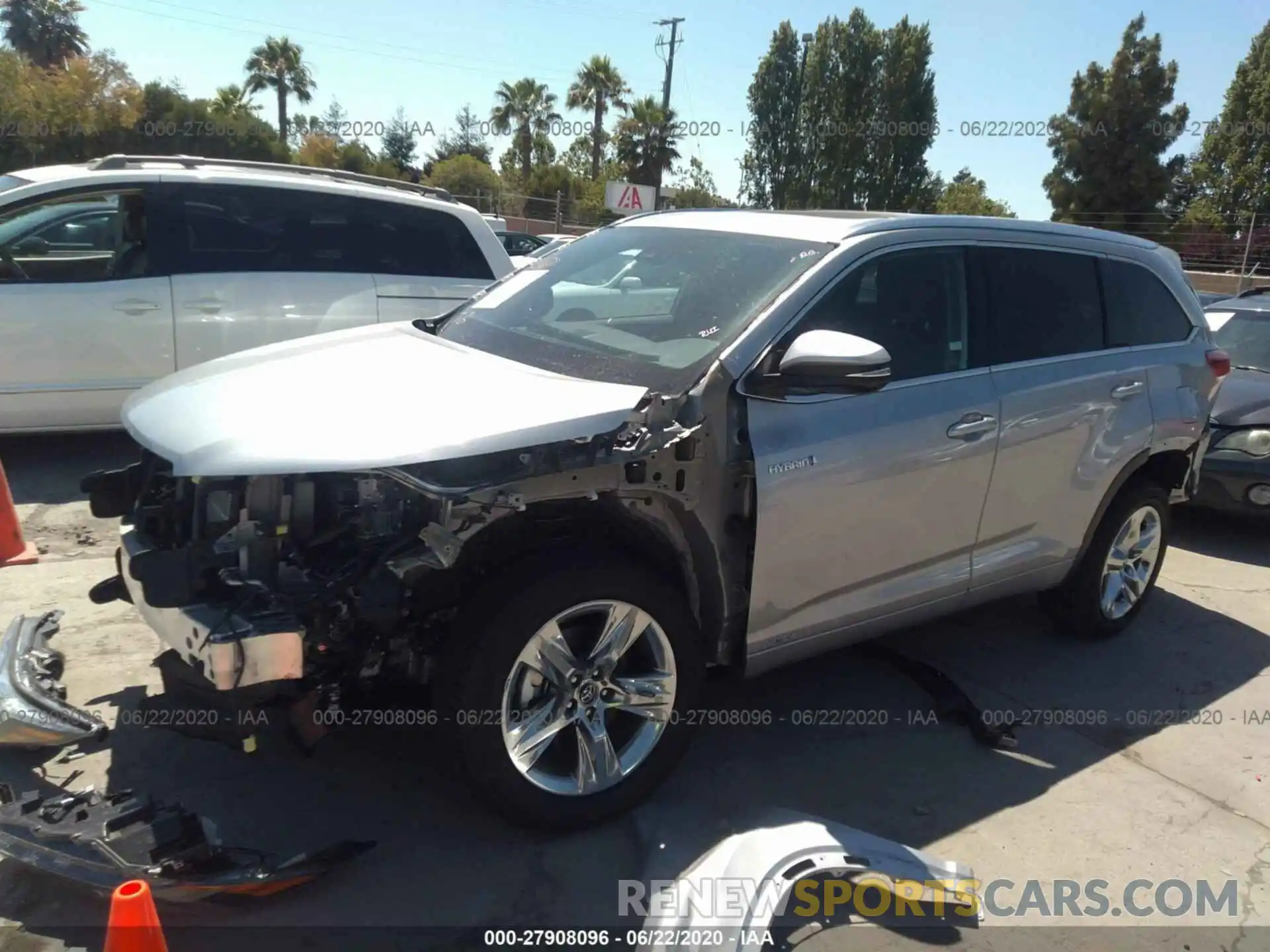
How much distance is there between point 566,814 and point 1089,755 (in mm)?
2159

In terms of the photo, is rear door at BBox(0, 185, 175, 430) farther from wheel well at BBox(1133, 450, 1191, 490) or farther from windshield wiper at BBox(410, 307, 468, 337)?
wheel well at BBox(1133, 450, 1191, 490)

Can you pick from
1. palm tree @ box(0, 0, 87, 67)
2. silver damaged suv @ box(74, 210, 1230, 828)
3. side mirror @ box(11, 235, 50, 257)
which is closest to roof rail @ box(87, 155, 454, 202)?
side mirror @ box(11, 235, 50, 257)

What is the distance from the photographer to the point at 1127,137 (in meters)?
35.6

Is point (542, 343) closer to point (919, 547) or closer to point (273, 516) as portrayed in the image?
point (273, 516)

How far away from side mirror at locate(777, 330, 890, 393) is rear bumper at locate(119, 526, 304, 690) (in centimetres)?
168

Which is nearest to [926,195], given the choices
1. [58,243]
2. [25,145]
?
[25,145]

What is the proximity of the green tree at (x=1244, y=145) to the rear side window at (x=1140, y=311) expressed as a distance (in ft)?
109

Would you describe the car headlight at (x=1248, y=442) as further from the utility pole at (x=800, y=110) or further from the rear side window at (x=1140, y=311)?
the utility pole at (x=800, y=110)

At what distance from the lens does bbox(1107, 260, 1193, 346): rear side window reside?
461 cm

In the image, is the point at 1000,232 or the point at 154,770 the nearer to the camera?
the point at 154,770

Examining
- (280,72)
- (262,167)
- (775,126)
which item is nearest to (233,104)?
(280,72)

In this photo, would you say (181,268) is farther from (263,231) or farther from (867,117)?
(867,117)

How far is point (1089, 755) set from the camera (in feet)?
12.7

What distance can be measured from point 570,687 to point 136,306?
191 inches
